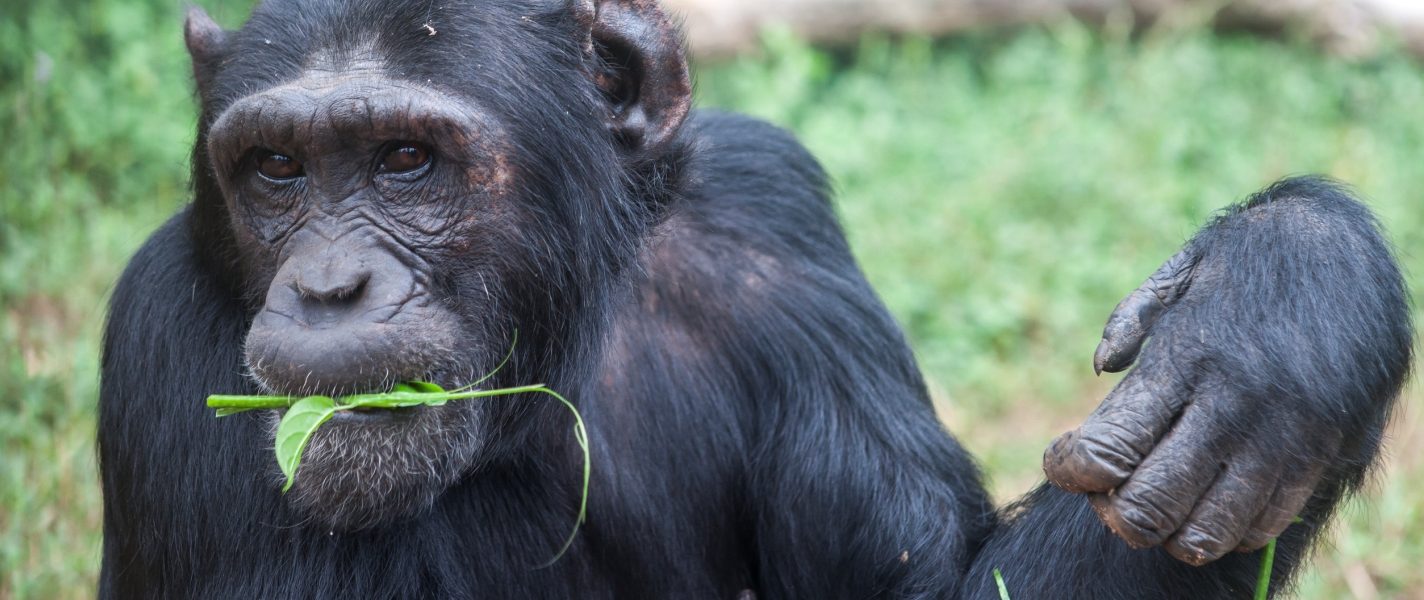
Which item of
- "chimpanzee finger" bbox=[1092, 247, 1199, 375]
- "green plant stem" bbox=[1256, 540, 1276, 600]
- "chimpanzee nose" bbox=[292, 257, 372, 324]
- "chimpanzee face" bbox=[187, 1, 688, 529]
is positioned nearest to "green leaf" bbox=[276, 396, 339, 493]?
"chimpanzee face" bbox=[187, 1, 688, 529]

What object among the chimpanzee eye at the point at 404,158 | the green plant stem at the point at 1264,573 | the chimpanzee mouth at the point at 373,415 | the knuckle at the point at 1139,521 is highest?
the chimpanzee eye at the point at 404,158

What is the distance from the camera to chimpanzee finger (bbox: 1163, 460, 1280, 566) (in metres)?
3.57

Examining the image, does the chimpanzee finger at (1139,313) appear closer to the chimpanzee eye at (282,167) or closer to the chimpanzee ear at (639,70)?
the chimpanzee ear at (639,70)

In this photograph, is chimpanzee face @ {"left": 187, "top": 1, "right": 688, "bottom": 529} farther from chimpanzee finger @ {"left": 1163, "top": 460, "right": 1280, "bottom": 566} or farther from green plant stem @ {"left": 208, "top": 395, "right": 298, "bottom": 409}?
chimpanzee finger @ {"left": 1163, "top": 460, "right": 1280, "bottom": 566}

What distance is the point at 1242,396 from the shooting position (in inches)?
142

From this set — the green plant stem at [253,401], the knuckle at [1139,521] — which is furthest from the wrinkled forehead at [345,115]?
the knuckle at [1139,521]

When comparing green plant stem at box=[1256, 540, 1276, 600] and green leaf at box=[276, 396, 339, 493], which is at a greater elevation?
green leaf at box=[276, 396, 339, 493]

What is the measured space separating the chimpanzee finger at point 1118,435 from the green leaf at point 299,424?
6.19 ft

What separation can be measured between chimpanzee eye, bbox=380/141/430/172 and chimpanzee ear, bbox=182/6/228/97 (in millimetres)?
838

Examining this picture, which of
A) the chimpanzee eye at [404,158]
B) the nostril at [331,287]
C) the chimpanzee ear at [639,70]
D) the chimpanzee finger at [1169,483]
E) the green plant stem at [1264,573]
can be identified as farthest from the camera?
the chimpanzee ear at [639,70]

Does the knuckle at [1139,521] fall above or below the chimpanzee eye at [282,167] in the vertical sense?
below

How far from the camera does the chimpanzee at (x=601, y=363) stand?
147 inches

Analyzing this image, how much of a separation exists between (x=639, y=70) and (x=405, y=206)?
3.07 feet

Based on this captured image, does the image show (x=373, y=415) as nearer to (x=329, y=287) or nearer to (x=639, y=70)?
(x=329, y=287)
